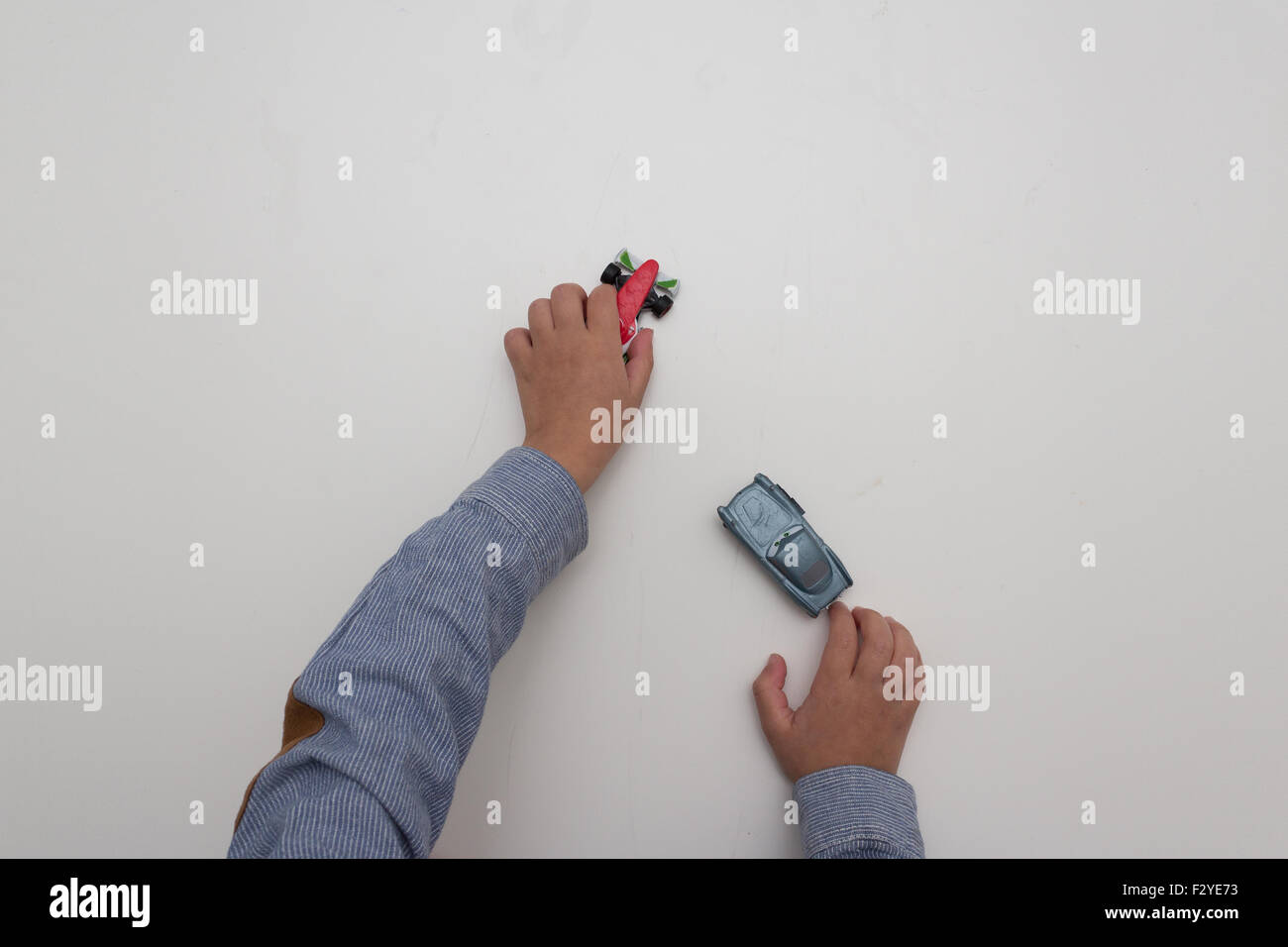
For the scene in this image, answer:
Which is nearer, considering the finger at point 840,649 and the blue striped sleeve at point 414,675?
the blue striped sleeve at point 414,675

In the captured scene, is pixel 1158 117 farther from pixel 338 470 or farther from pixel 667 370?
pixel 338 470

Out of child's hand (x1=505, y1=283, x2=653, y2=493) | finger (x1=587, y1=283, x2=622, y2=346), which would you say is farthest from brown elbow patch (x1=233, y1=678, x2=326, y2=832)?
finger (x1=587, y1=283, x2=622, y2=346)

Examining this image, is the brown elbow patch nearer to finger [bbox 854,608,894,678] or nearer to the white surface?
the white surface

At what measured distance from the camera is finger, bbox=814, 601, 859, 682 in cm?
69

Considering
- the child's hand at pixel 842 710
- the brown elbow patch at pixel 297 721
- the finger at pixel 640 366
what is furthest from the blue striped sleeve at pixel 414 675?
the child's hand at pixel 842 710

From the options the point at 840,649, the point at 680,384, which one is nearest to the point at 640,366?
the point at 680,384

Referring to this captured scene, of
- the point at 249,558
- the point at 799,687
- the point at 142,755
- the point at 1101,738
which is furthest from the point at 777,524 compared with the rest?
the point at 142,755

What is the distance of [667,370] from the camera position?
2.45 feet

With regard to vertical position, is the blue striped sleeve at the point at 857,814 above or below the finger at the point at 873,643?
below

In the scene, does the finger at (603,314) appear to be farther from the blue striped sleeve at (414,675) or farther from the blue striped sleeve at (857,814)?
the blue striped sleeve at (857,814)

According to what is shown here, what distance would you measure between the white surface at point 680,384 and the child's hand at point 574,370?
3 centimetres

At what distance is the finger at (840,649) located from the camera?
694mm

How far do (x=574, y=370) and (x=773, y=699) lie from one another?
0.34 meters
